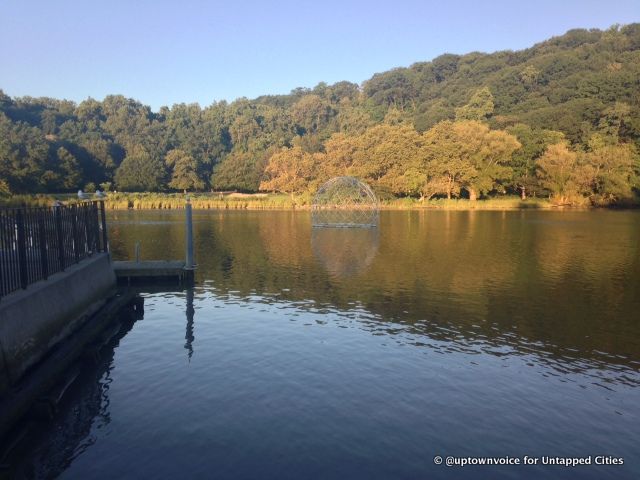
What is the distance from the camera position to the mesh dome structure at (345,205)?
70375 millimetres

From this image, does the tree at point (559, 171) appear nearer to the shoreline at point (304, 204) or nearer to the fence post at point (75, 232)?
the shoreline at point (304, 204)

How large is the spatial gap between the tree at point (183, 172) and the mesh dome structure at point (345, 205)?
39134mm

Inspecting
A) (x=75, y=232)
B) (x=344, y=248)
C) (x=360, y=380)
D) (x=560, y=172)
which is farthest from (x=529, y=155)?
(x=360, y=380)

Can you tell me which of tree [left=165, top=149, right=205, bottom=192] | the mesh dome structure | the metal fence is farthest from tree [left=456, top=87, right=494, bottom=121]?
the metal fence

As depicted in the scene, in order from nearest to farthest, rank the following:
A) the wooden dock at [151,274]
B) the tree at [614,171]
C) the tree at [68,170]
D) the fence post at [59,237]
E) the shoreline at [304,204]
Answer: the fence post at [59,237]
the wooden dock at [151,274]
the tree at [614,171]
the shoreline at [304,204]
the tree at [68,170]

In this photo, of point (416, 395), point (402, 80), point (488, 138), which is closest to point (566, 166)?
point (488, 138)

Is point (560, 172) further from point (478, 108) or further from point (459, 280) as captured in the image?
point (459, 280)

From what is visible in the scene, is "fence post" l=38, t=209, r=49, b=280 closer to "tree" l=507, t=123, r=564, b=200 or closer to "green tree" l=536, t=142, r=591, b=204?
"green tree" l=536, t=142, r=591, b=204

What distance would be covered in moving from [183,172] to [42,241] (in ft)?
352

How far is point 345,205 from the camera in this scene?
77.8 m

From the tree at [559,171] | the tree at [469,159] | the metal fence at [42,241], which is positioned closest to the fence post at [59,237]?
the metal fence at [42,241]

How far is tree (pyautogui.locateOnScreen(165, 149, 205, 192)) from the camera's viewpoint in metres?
117

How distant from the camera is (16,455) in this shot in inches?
385

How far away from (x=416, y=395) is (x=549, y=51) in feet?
616
